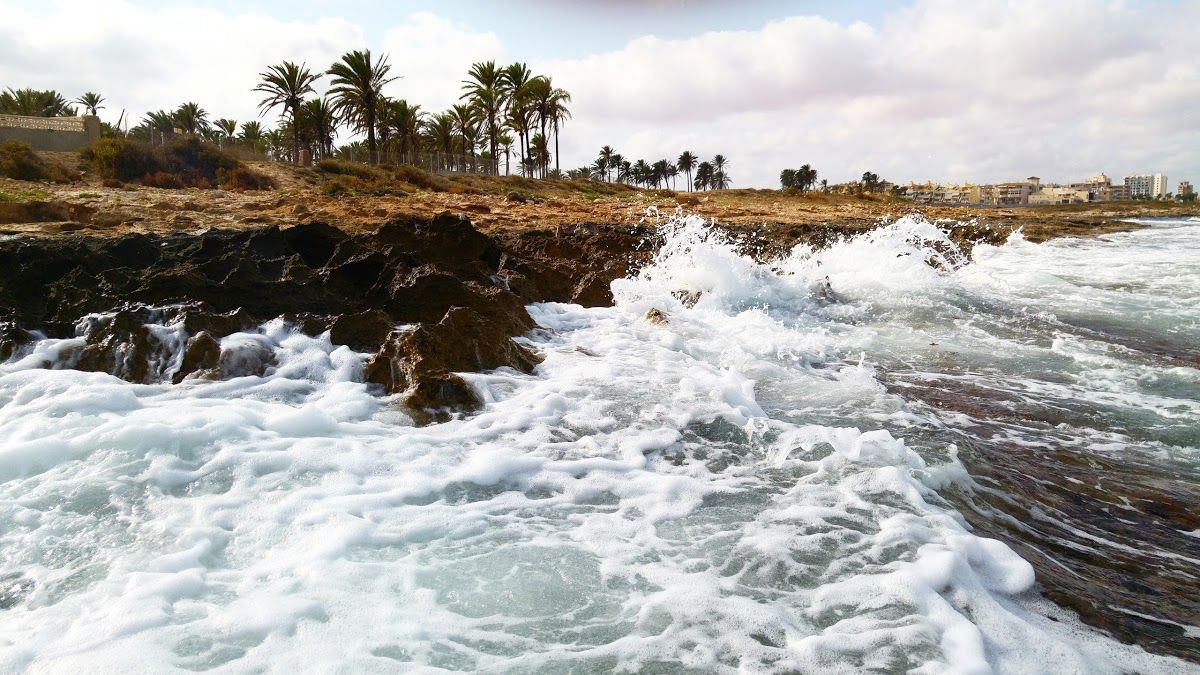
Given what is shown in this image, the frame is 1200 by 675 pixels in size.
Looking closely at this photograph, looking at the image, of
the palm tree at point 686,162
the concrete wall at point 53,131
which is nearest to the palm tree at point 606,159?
the palm tree at point 686,162

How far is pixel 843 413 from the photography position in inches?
199

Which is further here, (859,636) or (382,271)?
(382,271)

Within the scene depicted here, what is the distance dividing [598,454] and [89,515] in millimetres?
2600

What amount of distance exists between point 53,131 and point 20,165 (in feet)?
47.1

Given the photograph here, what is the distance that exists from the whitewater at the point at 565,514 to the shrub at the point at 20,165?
13.2 m

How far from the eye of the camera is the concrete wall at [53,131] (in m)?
25.4

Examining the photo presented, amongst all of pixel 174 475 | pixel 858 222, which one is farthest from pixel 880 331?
pixel 858 222

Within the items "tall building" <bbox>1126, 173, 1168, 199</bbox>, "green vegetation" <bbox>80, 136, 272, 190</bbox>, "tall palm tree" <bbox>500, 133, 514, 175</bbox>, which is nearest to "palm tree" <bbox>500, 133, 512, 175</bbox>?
"tall palm tree" <bbox>500, 133, 514, 175</bbox>

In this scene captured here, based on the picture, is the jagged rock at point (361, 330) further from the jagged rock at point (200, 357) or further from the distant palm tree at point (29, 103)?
the distant palm tree at point (29, 103)

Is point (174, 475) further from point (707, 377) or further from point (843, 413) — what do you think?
point (843, 413)

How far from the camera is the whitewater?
2.50m

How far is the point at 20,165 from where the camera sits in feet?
49.5

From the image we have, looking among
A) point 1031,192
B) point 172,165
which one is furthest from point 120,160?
point 1031,192

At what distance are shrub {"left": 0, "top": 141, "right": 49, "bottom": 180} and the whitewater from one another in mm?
13156
